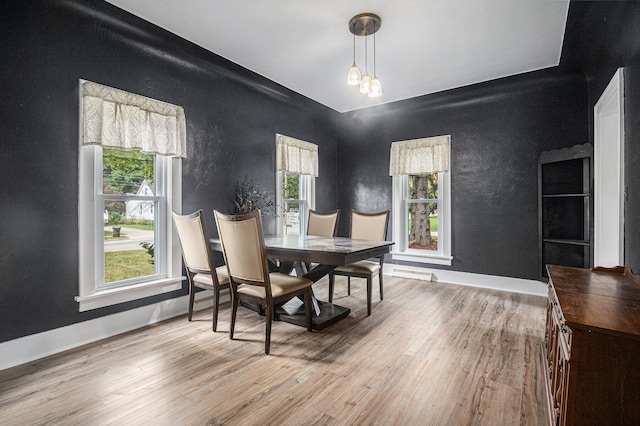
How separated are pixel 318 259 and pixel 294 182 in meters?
2.60

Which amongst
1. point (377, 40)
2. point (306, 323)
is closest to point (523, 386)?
point (306, 323)

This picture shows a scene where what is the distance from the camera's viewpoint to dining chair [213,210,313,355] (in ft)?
7.45

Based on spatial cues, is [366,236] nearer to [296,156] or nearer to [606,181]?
[296,156]

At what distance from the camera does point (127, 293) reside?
2.74m

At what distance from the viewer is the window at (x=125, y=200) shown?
2.52 m

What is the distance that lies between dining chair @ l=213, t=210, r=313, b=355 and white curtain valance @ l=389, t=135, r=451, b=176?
9.44ft

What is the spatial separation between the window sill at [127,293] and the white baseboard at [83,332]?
4.5 inches

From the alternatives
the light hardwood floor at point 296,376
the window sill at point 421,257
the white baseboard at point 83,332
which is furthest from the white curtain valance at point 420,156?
the white baseboard at point 83,332

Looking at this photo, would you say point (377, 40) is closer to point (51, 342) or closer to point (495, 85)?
point (495, 85)

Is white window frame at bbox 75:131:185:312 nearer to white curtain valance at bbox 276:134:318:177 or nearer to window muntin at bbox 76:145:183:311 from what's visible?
window muntin at bbox 76:145:183:311

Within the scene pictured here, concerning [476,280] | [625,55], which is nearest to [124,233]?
[625,55]

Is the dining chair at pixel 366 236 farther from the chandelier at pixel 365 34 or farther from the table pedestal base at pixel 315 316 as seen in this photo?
the chandelier at pixel 365 34

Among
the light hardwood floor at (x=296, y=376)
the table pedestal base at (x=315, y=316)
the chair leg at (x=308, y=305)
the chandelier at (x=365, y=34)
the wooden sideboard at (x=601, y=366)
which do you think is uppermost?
the chandelier at (x=365, y=34)

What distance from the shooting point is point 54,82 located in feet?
7.75
